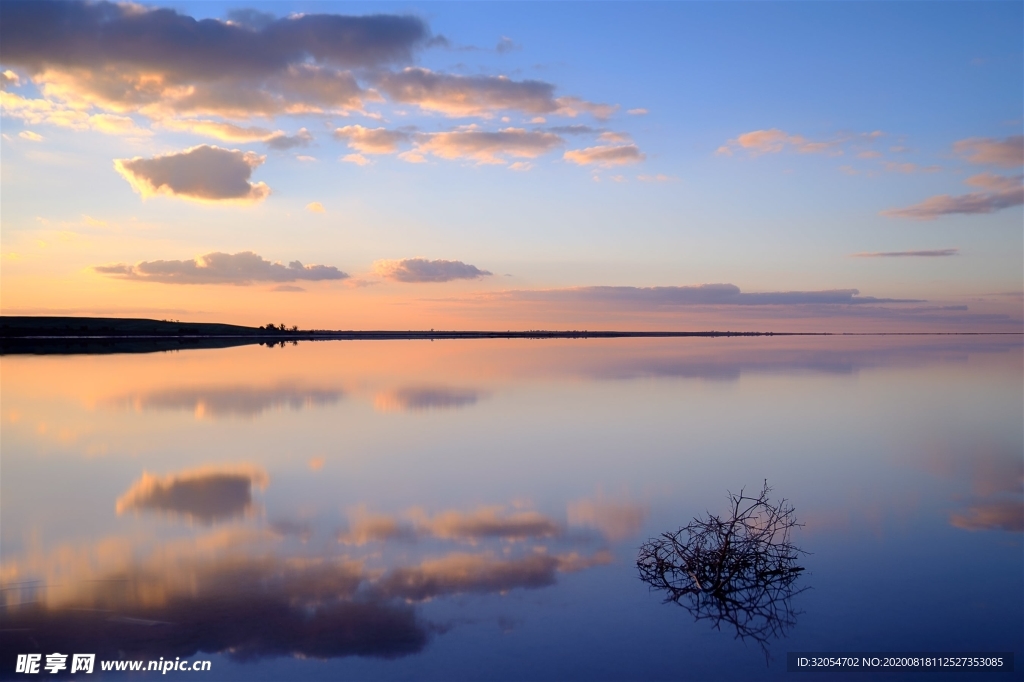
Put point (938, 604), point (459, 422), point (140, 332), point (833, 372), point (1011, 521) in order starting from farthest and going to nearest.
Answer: point (140, 332), point (833, 372), point (459, 422), point (1011, 521), point (938, 604)

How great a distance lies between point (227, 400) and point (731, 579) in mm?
20056

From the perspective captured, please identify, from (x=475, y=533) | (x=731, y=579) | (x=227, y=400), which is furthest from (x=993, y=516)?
(x=227, y=400)

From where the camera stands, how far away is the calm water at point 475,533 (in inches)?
244

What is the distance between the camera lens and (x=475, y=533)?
9.14 meters

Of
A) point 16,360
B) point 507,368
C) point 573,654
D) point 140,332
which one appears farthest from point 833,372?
point 140,332

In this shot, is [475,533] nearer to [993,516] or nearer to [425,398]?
[993,516]

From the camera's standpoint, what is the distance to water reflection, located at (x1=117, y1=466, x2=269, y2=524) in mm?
10312

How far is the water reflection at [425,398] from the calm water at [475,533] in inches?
31.6

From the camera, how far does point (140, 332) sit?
106m

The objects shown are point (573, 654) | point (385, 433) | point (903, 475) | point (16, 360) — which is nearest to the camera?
point (573, 654)

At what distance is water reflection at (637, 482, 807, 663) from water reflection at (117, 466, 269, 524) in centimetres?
610

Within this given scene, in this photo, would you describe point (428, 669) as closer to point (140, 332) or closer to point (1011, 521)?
point (1011, 521)

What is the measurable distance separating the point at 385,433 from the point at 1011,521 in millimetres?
12630

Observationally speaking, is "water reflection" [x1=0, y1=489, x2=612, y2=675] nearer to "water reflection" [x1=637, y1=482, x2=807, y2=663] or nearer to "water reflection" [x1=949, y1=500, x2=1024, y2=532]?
"water reflection" [x1=637, y1=482, x2=807, y2=663]
